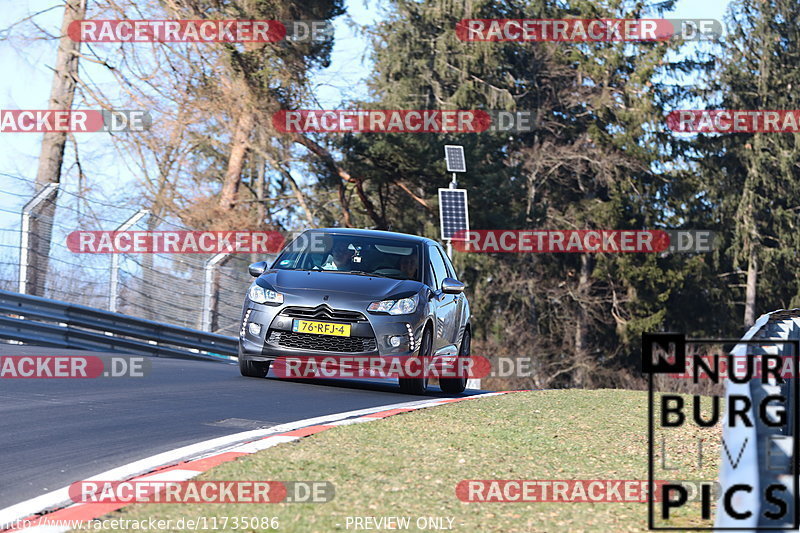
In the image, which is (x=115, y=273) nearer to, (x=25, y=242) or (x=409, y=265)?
(x=25, y=242)

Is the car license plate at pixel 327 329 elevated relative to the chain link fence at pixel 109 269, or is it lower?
lower

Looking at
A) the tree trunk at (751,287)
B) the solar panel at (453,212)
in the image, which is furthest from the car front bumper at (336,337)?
the tree trunk at (751,287)

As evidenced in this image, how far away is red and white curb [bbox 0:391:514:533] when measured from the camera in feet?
17.4

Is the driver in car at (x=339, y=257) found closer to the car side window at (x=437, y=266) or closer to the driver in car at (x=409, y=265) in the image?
the driver in car at (x=409, y=265)

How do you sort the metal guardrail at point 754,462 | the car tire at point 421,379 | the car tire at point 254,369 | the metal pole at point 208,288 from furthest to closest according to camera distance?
1. the metal pole at point 208,288
2. the car tire at point 254,369
3. the car tire at point 421,379
4. the metal guardrail at point 754,462

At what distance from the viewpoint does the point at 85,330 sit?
17281 millimetres

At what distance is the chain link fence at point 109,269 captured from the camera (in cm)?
1627

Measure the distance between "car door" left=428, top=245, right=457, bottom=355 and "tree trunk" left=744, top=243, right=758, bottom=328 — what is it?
1643 inches

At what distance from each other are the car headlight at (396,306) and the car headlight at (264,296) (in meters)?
0.99

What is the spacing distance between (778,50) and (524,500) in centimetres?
5385

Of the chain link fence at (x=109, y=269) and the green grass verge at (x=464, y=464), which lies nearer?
the green grass verge at (x=464, y=464)

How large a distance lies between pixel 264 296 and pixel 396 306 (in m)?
1.43

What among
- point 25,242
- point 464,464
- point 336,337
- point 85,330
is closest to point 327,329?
point 336,337

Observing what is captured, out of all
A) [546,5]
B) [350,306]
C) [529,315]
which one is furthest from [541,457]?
[546,5]
